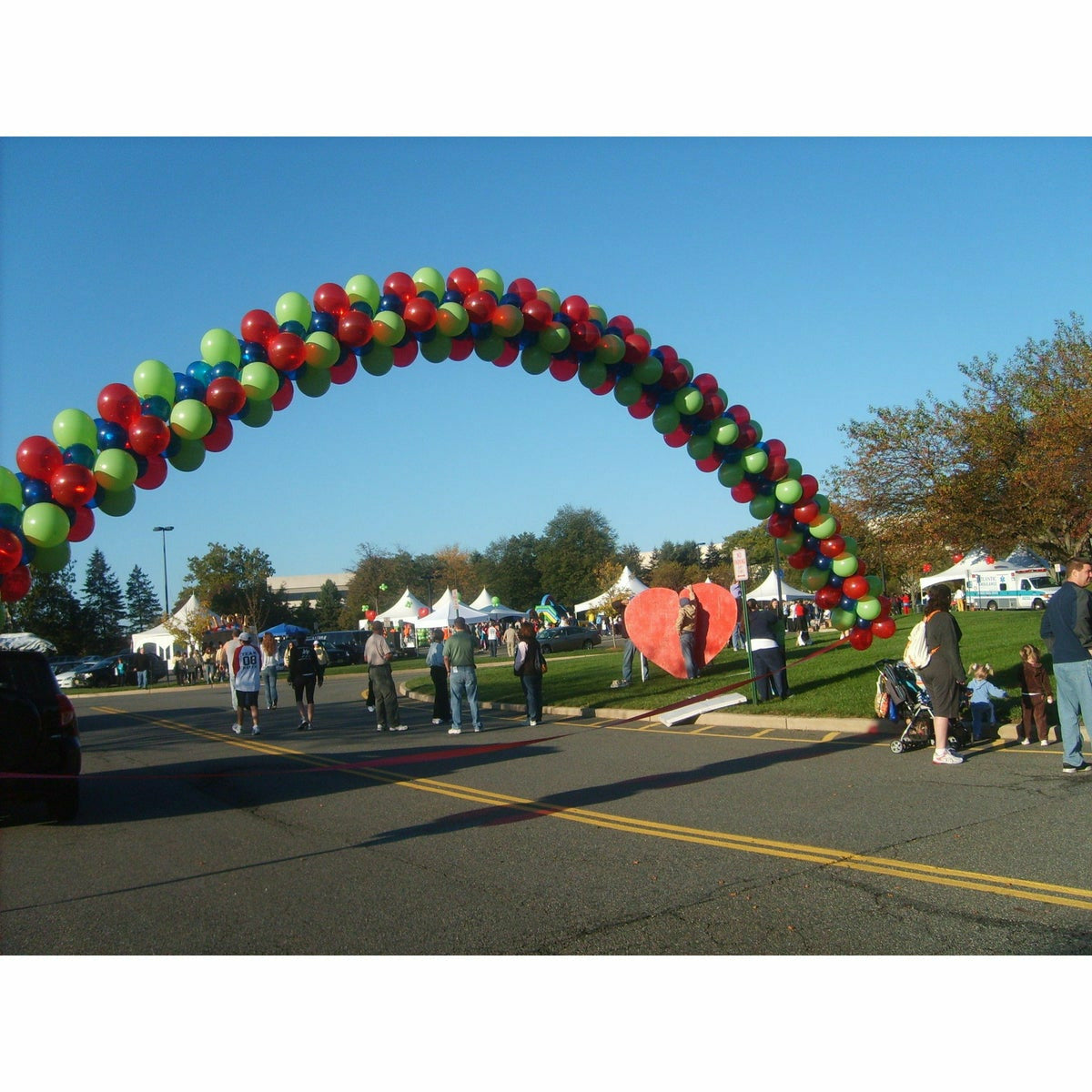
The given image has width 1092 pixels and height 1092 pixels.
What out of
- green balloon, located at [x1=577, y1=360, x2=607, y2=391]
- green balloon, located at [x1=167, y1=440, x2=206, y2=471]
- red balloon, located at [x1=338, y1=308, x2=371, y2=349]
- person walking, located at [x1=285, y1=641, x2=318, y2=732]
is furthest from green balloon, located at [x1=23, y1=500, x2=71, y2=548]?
person walking, located at [x1=285, y1=641, x2=318, y2=732]

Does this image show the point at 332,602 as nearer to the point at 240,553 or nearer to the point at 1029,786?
the point at 240,553

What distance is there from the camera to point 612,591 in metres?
49.6

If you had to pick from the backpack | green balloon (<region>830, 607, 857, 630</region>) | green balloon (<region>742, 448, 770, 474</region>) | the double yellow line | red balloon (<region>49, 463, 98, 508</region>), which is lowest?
the double yellow line

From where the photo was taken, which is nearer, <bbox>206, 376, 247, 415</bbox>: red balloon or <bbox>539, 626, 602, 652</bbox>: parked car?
<bbox>206, 376, 247, 415</bbox>: red balloon

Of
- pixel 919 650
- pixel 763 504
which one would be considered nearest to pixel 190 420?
pixel 763 504

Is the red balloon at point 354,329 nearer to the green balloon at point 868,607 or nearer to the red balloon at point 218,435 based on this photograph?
the red balloon at point 218,435

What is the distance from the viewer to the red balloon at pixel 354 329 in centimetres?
898

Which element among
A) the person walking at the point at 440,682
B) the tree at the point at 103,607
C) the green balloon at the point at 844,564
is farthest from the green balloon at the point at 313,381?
the tree at the point at 103,607

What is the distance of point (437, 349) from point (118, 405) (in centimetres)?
325

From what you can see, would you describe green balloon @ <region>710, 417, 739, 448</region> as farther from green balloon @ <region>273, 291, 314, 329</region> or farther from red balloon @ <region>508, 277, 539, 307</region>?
green balloon @ <region>273, 291, 314, 329</region>

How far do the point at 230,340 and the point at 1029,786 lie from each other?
26.5 ft

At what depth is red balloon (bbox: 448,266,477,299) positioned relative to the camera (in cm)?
973

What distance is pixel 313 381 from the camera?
9.09 metres

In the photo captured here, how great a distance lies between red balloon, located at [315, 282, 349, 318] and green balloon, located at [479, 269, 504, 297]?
1.46 m
